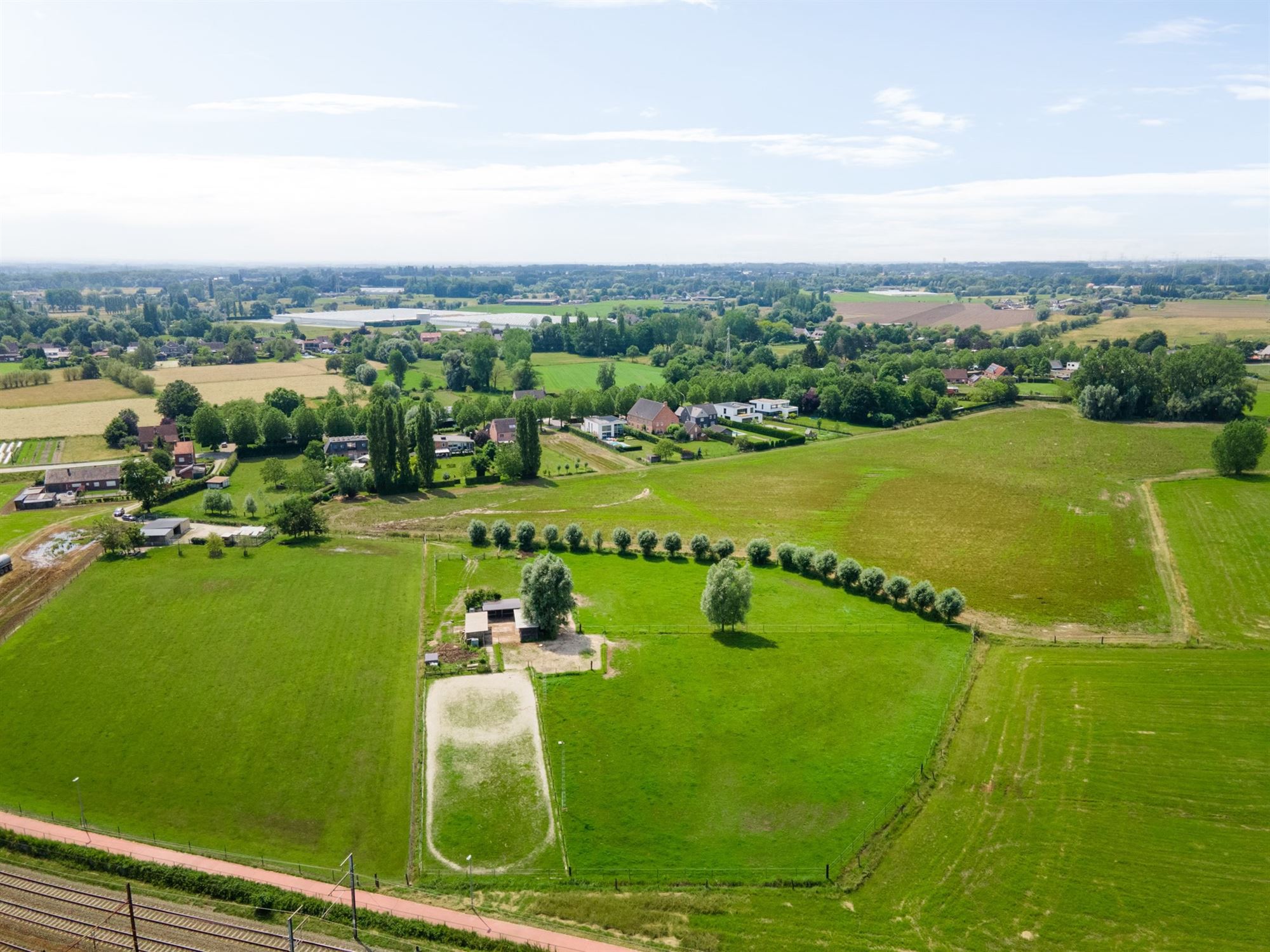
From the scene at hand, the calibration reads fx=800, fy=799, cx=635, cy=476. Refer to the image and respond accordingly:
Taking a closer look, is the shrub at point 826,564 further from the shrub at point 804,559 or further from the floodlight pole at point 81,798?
the floodlight pole at point 81,798

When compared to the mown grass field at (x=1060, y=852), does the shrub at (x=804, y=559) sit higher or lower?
higher

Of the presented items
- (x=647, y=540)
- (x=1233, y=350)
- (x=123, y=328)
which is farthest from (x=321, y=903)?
(x=123, y=328)

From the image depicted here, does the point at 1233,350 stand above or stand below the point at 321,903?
above

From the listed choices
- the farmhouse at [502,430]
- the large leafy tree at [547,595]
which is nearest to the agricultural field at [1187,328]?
the farmhouse at [502,430]

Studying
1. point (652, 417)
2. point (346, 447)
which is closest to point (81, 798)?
point (346, 447)

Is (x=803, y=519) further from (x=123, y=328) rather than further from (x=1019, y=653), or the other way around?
(x=123, y=328)

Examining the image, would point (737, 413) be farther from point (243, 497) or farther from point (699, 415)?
point (243, 497)
